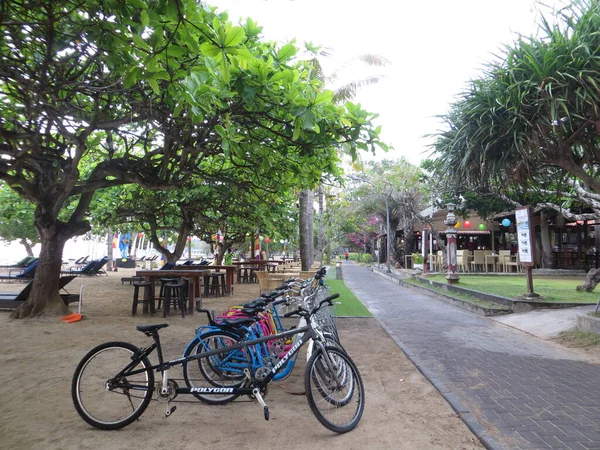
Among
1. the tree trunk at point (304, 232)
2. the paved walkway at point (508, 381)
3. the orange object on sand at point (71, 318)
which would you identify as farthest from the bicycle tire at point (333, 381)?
the tree trunk at point (304, 232)

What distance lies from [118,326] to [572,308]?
9.36m

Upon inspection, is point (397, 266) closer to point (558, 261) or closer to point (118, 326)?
point (558, 261)

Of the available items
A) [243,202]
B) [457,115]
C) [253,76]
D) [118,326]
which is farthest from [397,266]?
[253,76]

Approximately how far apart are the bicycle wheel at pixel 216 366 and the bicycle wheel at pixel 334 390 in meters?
0.70

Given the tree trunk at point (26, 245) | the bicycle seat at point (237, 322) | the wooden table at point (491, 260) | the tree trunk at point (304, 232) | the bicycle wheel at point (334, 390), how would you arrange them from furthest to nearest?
the tree trunk at point (26, 245)
the wooden table at point (491, 260)
the tree trunk at point (304, 232)
the bicycle seat at point (237, 322)
the bicycle wheel at point (334, 390)

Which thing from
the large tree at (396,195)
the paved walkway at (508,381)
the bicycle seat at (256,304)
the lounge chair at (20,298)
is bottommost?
the paved walkway at (508,381)

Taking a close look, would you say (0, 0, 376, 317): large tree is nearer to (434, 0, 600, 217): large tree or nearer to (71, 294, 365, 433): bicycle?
(71, 294, 365, 433): bicycle

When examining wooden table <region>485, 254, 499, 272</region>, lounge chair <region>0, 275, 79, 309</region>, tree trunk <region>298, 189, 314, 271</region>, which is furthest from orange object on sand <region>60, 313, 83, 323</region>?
wooden table <region>485, 254, 499, 272</region>

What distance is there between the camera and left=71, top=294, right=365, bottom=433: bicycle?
3.33m

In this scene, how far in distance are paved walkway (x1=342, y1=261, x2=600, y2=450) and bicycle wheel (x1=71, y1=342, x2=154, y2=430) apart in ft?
9.17

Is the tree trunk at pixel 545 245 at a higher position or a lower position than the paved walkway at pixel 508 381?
higher

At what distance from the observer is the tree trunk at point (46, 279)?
26.4ft

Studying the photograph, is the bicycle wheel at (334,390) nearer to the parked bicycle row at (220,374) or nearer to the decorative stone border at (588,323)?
the parked bicycle row at (220,374)

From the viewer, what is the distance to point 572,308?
8.85 meters
